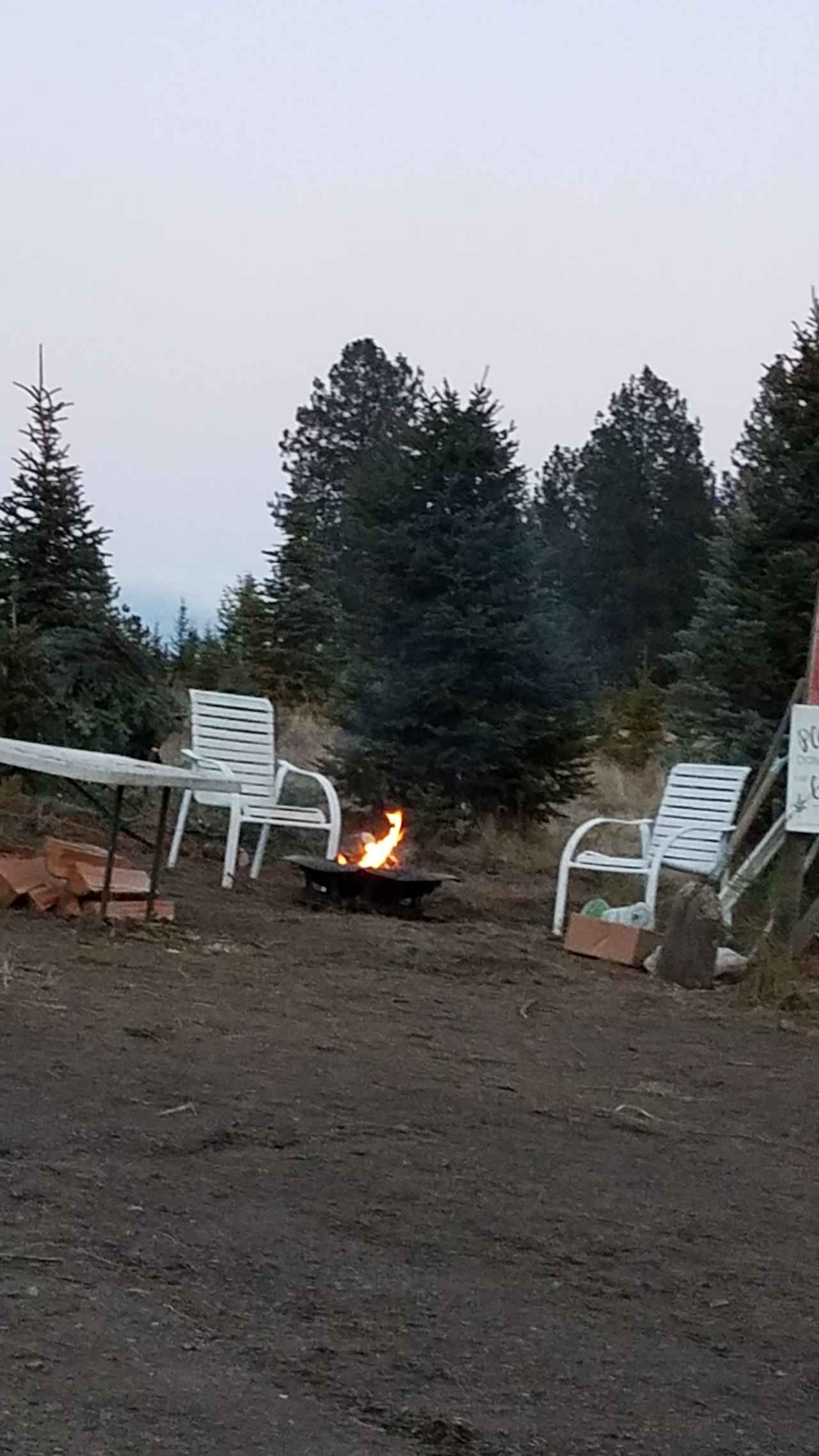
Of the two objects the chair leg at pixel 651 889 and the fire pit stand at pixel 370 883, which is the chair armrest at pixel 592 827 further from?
the fire pit stand at pixel 370 883

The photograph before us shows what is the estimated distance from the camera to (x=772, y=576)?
8438 mm

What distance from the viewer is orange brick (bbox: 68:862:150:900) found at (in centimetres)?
600

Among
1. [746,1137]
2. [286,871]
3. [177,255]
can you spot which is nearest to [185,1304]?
[746,1137]

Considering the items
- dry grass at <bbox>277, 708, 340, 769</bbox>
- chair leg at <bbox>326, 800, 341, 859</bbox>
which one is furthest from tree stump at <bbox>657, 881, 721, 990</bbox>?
dry grass at <bbox>277, 708, 340, 769</bbox>

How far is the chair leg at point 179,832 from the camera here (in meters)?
7.83

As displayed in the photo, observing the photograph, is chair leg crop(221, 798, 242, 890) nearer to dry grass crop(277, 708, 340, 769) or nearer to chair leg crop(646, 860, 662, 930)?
chair leg crop(646, 860, 662, 930)

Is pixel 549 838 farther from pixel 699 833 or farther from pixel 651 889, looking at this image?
pixel 651 889

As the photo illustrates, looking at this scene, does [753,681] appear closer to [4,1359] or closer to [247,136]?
[247,136]

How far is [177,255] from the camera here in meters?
13.5

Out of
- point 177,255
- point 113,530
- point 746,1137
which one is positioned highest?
point 177,255

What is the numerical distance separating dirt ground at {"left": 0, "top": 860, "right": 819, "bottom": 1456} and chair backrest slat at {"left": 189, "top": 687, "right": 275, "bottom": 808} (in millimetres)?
3211

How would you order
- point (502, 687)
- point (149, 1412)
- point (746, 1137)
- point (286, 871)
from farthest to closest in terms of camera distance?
1. point (502, 687)
2. point (286, 871)
3. point (746, 1137)
4. point (149, 1412)

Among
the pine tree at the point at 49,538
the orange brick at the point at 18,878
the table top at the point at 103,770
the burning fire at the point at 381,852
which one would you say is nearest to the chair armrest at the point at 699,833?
the burning fire at the point at 381,852

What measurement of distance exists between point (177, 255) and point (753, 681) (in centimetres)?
730
